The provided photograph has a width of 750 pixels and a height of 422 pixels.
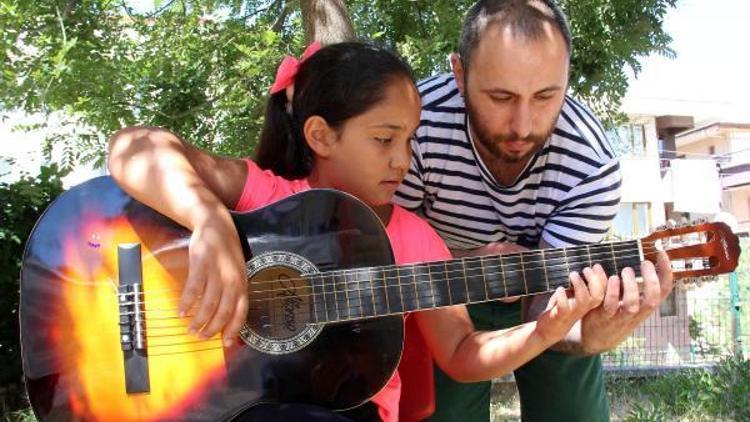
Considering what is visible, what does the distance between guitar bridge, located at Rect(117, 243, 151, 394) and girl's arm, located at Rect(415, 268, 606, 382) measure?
83cm

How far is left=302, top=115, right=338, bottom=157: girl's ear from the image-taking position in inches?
91.7

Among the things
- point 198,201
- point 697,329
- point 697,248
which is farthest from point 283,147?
point 697,329

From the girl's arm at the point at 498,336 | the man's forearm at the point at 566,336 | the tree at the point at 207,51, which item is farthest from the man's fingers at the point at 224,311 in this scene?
the tree at the point at 207,51

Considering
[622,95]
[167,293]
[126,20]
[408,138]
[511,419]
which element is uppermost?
[126,20]

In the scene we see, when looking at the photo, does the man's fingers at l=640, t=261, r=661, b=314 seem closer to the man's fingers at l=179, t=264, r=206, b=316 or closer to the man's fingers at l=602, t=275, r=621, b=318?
the man's fingers at l=602, t=275, r=621, b=318

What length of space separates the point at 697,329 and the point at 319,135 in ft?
24.1

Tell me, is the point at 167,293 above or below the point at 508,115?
below

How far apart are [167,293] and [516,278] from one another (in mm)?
937

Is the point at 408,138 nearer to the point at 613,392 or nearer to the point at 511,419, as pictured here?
the point at 511,419

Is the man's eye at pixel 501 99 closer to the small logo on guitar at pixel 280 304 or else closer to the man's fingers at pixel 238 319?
the small logo on guitar at pixel 280 304

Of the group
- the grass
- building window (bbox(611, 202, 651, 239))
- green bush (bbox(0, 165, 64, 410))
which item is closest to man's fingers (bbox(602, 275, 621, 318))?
the grass

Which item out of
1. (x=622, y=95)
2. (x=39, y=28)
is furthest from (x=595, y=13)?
(x=39, y=28)

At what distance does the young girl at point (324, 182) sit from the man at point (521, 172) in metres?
0.22

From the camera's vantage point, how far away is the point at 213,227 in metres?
1.82
